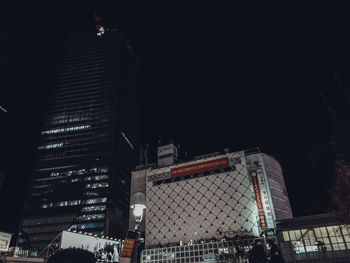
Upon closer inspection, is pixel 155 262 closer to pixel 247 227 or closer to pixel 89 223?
pixel 247 227

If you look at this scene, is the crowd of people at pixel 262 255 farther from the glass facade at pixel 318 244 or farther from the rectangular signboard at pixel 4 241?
the rectangular signboard at pixel 4 241

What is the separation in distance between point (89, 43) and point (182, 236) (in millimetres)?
85111

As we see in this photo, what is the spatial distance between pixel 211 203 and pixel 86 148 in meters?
60.3

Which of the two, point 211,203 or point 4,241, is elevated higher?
point 211,203

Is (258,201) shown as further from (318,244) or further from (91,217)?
(91,217)

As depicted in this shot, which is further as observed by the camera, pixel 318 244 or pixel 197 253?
pixel 197 253

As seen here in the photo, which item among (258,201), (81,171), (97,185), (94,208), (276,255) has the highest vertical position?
(81,171)

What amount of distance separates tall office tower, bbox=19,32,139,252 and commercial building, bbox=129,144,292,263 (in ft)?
133

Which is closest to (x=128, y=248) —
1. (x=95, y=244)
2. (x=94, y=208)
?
(x=95, y=244)

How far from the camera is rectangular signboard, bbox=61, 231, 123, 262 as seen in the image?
18.3 metres

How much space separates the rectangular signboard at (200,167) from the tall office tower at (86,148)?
42.5m

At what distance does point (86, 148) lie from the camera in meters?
80.8

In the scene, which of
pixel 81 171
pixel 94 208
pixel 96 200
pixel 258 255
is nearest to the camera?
pixel 258 255

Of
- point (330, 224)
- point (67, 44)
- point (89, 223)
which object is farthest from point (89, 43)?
point (330, 224)
